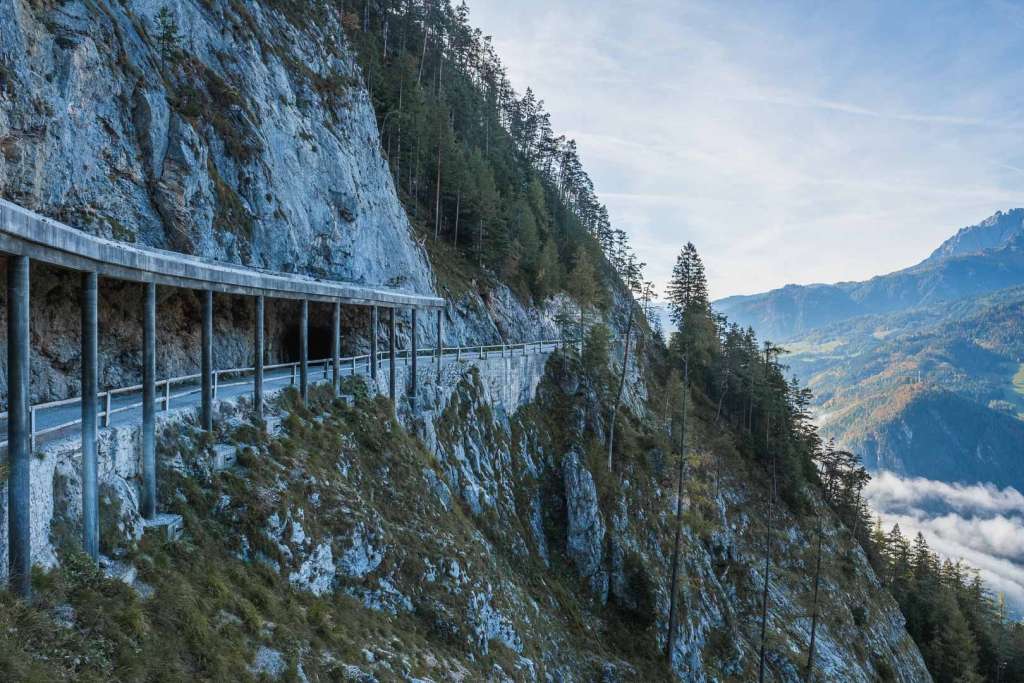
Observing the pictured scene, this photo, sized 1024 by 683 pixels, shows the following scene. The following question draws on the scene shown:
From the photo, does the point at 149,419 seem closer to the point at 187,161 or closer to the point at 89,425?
the point at 89,425

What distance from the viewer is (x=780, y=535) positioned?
143 feet

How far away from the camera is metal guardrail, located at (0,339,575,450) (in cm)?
940

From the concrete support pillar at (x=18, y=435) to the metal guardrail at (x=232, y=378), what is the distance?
0.92 metres

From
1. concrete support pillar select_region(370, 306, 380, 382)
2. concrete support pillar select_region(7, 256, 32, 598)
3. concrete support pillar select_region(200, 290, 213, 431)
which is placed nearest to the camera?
concrete support pillar select_region(7, 256, 32, 598)

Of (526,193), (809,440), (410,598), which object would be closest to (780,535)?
(809,440)

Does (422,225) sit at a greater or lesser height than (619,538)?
greater

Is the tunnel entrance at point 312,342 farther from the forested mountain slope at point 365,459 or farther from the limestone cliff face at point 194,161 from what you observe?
the forested mountain slope at point 365,459

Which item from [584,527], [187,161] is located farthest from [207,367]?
[584,527]

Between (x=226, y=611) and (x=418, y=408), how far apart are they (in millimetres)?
15027

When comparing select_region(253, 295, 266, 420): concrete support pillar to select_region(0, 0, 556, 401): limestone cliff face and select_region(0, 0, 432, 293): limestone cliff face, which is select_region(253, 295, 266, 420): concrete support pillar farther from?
select_region(0, 0, 432, 293): limestone cliff face

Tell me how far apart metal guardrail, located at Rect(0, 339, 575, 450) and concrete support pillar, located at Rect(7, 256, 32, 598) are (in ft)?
3.02

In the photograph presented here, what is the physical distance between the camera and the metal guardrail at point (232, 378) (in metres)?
9.40

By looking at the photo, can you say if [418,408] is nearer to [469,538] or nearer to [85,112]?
[469,538]

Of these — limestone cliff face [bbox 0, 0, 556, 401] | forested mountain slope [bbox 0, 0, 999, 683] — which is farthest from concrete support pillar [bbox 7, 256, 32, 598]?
limestone cliff face [bbox 0, 0, 556, 401]
